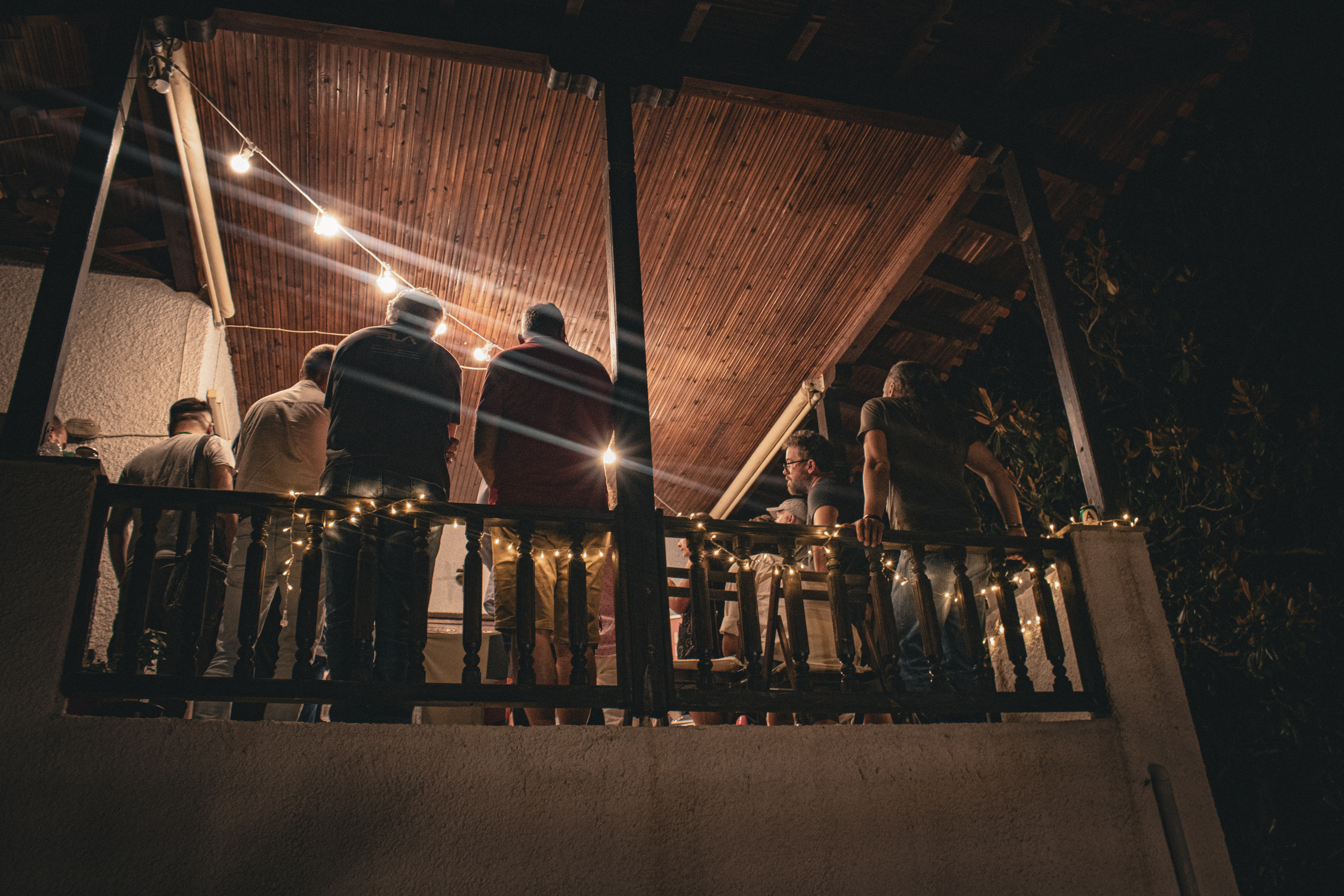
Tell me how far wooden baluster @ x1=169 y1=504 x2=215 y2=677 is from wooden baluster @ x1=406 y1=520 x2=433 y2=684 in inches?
27.8

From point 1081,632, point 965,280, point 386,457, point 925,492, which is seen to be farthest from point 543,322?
point 965,280

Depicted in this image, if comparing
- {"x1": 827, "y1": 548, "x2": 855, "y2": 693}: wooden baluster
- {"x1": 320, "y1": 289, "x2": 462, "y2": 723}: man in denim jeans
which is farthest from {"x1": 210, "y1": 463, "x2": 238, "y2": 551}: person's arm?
{"x1": 827, "y1": 548, "x2": 855, "y2": 693}: wooden baluster

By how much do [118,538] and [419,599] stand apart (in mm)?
1669

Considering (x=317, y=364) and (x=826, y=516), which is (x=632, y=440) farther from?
(x=317, y=364)

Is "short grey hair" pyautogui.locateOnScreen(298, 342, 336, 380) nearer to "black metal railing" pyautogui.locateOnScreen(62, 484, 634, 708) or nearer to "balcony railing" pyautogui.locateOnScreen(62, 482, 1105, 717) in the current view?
"balcony railing" pyautogui.locateOnScreen(62, 482, 1105, 717)

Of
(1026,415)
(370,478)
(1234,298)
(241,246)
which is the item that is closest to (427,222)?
(241,246)

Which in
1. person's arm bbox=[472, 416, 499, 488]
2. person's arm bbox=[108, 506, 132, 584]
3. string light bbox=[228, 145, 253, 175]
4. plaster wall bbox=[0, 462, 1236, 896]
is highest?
string light bbox=[228, 145, 253, 175]

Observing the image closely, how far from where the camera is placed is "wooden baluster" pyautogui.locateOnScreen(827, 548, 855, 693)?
147 inches

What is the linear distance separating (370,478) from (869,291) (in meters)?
4.10

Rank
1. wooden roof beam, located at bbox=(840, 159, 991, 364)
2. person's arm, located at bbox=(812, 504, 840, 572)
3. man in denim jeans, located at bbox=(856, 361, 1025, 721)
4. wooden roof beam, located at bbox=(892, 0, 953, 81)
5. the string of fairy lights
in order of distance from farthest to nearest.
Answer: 1. wooden roof beam, located at bbox=(840, 159, 991, 364)
2. the string of fairy lights
3. person's arm, located at bbox=(812, 504, 840, 572)
4. wooden roof beam, located at bbox=(892, 0, 953, 81)
5. man in denim jeans, located at bbox=(856, 361, 1025, 721)

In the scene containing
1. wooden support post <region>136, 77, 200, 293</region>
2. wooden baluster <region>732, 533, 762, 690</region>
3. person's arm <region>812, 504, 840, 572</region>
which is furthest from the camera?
wooden support post <region>136, 77, 200, 293</region>

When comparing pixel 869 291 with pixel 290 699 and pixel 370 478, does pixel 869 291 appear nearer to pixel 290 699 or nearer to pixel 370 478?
pixel 370 478

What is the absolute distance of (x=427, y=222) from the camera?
19.5 ft

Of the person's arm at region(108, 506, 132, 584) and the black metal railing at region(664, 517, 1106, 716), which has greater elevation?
the person's arm at region(108, 506, 132, 584)
